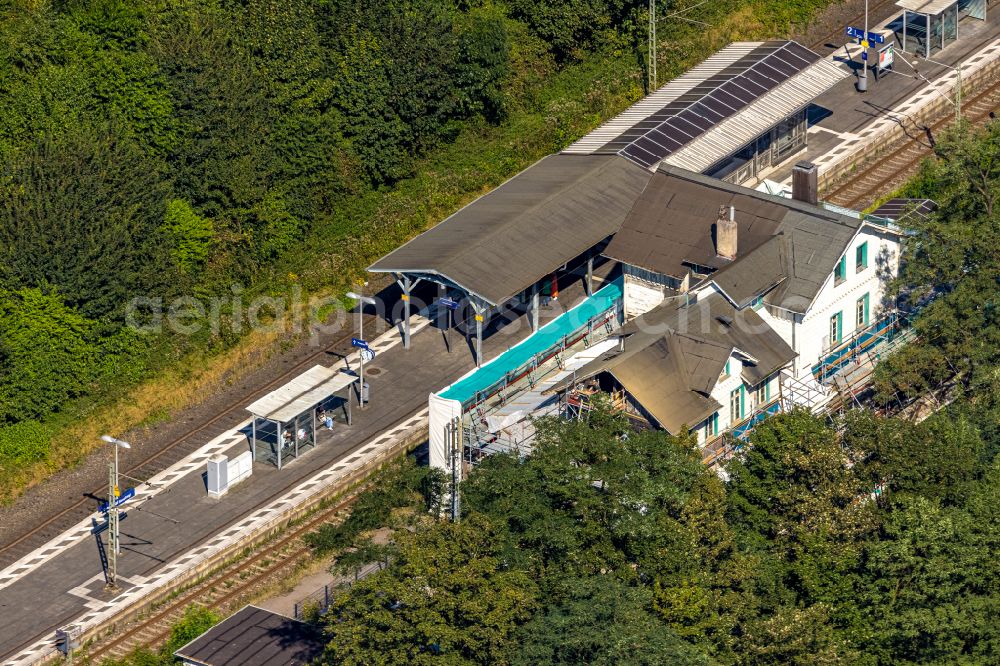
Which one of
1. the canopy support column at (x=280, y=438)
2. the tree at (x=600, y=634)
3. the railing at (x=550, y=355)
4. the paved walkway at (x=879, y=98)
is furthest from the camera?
the paved walkway at (x=879, y=98)

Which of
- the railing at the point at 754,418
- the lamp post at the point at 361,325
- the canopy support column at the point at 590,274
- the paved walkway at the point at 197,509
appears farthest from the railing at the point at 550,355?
the railing at the point at 754,418

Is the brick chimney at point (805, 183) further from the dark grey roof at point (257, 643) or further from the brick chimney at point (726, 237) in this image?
the dark grey roof at point (257, 643)

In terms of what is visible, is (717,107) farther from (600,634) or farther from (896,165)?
(600,634)

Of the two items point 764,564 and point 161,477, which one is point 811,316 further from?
point 161,477

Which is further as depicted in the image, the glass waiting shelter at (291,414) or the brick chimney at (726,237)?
the glass waiting shelter at (291,414)

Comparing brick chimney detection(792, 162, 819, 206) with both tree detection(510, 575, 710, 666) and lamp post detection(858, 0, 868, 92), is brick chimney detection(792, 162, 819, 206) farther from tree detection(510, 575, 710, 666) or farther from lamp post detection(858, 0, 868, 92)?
tree detection(510, 575, 710, 666)

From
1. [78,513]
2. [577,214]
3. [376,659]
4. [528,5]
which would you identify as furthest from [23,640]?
[528,5]
